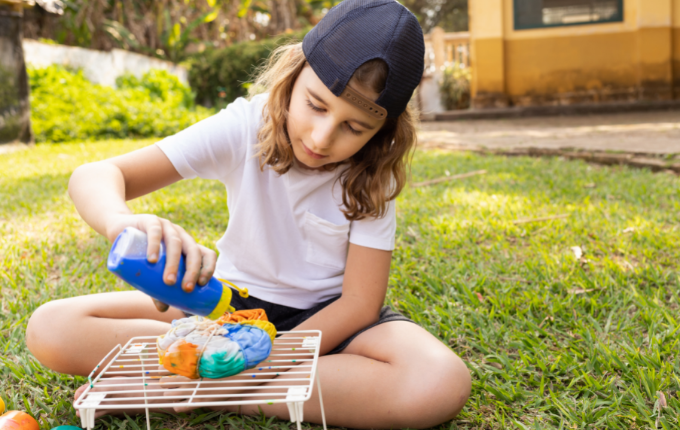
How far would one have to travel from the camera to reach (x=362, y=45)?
135 centimetres

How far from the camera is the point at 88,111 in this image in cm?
748

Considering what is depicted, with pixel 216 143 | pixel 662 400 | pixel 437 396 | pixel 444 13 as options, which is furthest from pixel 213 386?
pixel 444 13

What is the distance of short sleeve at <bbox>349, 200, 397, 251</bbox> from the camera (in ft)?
5.23

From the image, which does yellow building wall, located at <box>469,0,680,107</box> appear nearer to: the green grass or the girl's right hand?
the green grass

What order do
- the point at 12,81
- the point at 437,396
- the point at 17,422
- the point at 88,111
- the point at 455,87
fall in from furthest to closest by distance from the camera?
the point at 455,87
the point at 88,111
the point at 12,81
the point at 437,396
the point at 17,422

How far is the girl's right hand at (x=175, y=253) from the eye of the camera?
0.90m

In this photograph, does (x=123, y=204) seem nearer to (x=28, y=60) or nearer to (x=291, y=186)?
(x=291, y=186)

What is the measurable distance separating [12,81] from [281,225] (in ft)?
20.6

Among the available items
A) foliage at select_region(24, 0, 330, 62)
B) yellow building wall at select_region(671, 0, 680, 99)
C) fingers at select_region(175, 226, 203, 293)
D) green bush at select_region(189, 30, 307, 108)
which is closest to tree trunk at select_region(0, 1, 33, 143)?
foliage at select_region(24, 0, 330, 62)

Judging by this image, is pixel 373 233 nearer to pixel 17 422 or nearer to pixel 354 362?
pixel 354 362

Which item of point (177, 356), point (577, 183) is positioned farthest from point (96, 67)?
point (177, 356)

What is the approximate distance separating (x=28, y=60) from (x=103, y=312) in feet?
23.9

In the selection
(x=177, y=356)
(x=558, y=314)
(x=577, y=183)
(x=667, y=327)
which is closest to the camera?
(x=177, y=356)

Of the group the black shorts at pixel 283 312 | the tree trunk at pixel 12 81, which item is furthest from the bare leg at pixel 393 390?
the tree trunk at pixel 12 81
